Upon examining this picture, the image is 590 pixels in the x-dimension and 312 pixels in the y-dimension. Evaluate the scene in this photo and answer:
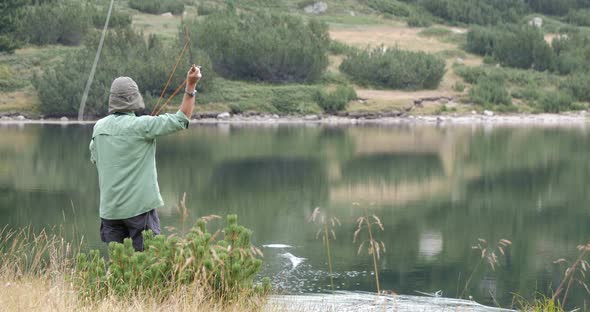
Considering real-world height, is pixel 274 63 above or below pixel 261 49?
below

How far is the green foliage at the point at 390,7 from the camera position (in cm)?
6316

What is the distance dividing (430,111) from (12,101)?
52.9ft

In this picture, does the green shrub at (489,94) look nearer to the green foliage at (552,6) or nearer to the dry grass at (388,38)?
the dry grass at (388,38)

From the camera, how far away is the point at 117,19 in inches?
1729

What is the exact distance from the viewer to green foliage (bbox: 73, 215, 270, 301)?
561 cm

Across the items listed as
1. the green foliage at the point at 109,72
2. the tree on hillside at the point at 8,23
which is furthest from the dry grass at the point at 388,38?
the tree on hillside at the point at 8,23

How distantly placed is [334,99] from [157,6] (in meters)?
16.3

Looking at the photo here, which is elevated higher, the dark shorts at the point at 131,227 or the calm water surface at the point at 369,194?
the dark shorts at the point at 131,227

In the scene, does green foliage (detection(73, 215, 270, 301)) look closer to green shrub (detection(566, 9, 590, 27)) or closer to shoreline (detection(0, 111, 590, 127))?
shoreline (detection(0, 111, 590, 127))

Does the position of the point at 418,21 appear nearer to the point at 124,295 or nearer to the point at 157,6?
the point at 157,6

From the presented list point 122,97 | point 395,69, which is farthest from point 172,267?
point 395,69

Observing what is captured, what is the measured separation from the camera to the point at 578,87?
43.8 meters

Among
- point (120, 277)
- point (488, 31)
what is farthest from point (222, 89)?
point (120, 277)

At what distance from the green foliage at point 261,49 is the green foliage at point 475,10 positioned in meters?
19.3
